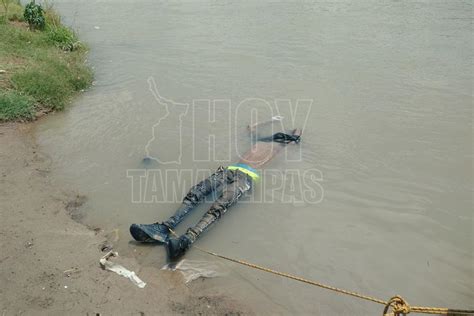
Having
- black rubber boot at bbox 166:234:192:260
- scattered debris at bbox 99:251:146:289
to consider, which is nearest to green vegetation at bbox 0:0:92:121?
scattered debris at bbox 99:251:146:289

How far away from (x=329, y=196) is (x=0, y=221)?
4.30 metres

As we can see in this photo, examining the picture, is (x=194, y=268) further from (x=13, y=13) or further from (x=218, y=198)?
(x=13, y=13)

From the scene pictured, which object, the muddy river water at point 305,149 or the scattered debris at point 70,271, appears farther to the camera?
the muddy river water at point 305,149

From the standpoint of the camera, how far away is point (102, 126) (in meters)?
7.73

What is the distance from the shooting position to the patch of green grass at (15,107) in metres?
7.42

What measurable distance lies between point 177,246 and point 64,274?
1.18 metres

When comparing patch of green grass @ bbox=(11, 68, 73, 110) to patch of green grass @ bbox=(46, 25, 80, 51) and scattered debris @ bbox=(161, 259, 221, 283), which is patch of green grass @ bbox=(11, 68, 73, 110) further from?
scattered debris @ bbox=(161, 259, 221, 283)

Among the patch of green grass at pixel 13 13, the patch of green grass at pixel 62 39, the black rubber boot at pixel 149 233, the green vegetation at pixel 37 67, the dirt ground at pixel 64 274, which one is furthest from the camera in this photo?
the patch of green grass at pixel 13 13

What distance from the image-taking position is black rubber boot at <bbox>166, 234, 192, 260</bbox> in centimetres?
439

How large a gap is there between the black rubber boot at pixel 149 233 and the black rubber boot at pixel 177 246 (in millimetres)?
148

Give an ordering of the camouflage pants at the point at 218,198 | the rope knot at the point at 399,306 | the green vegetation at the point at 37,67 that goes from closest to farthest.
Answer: the rope knot at the point at 399,306, the camouflage pants at the point at 218,198, the green vegetation at the point at 37,67

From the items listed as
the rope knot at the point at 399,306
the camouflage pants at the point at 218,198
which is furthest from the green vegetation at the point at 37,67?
the rope knot at the point at 399,306

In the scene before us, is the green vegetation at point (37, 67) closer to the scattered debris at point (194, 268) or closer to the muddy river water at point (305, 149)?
the muddy river water at point (305, 149)

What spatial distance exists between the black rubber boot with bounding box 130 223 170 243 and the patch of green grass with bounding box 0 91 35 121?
438 centimetres
